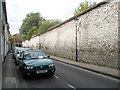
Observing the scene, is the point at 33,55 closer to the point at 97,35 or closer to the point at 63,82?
the point at 63,82

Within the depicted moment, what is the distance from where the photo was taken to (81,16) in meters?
13.0

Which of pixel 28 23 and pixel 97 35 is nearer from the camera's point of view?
pixel 97 35

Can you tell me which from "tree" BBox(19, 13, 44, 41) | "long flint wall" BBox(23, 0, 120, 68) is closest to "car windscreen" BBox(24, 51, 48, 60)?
"long flint wall" BBox(23, 0, 120, 68)

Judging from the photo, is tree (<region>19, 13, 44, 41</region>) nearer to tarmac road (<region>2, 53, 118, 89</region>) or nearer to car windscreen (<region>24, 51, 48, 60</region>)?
car windscreen (<region>24, 51, 48, 60</region>)

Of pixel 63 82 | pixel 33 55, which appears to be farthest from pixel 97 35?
pixel 63 82

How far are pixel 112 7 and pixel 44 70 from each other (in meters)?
6.68

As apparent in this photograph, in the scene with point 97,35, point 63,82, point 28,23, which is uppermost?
point 28,23

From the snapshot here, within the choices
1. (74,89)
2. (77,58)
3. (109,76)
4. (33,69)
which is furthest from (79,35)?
(74,89)

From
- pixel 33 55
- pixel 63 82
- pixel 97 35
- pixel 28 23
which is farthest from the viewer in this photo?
pixel 28 23

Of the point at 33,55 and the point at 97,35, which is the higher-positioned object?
the point at 97,35

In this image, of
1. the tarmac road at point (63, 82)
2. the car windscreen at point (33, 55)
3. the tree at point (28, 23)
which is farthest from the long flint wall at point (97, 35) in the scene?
the tree at point (28, 23)

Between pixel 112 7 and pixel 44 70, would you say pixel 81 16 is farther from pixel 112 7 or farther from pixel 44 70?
pixel 44 70

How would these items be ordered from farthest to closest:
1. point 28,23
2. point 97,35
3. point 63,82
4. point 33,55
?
point 28,23, point 97,35, point 33,55, point 63,82

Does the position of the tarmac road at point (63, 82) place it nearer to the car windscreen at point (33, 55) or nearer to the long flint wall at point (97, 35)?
the car windscreen at point (33, 55)
